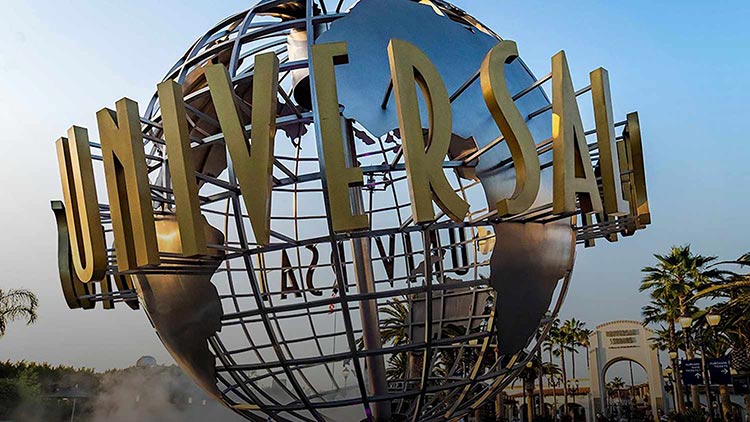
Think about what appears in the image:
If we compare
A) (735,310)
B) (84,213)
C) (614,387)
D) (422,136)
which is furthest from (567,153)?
(614,387)

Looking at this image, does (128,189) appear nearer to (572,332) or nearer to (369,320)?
(369,320)

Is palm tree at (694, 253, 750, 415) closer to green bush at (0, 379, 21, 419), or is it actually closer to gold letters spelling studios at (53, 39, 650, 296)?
gold letters spelling studios at (53, 39, 650, 296)

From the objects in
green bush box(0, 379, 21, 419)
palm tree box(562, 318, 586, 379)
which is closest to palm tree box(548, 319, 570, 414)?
palm tree box(562, 318, 586, 379)

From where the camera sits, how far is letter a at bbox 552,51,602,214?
4.00 metres

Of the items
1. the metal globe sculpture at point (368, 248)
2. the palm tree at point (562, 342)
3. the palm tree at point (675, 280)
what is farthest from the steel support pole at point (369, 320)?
the palm tree at point (562, 342)

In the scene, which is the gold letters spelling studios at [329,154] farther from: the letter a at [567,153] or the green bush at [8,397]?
the green bush at [8,397]

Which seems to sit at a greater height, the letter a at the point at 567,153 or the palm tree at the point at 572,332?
the letter a at the point at 567,153

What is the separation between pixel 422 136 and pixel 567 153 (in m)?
1.05

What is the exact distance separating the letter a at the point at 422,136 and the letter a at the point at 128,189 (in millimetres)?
1670

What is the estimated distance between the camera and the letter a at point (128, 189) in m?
3.87

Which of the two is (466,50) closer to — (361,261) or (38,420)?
(361,261)

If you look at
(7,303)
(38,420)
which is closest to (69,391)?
(38,420)

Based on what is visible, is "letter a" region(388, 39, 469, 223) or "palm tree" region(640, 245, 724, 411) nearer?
"letter a" region(388, 39, 469, 223)

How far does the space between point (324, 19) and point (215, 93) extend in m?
1.43
